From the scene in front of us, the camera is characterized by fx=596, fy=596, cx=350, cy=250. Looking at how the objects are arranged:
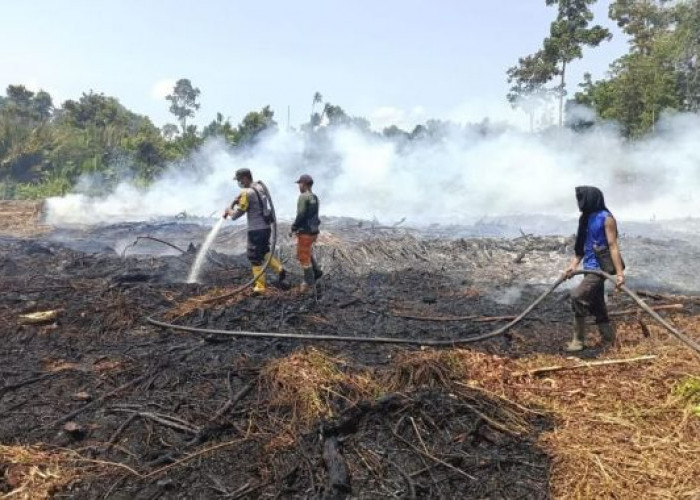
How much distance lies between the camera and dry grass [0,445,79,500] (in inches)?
131

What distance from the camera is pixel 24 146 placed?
3547 cm

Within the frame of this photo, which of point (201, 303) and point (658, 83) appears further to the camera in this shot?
point (658, 83)

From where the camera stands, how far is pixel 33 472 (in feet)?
11.4

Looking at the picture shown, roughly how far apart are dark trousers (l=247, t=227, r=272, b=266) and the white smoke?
2020 cm

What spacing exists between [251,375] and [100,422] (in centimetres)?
116

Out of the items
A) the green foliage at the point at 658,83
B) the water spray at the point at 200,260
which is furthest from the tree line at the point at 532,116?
the water spray at the point at 200,260

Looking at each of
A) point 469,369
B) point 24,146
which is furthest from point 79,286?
point 24,146

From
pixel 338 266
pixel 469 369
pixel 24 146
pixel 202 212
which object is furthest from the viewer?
pixel 24 146

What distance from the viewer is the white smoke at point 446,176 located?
29188 mm

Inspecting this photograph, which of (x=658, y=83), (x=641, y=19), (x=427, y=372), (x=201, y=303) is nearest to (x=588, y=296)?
(x=427, y=372)

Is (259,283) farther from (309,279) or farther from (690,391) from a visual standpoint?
(690,391)

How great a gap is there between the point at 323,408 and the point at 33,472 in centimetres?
176

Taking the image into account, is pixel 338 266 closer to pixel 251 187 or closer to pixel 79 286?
pixel 251 187

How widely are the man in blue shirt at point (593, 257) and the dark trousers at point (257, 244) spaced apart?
4.14 meters
